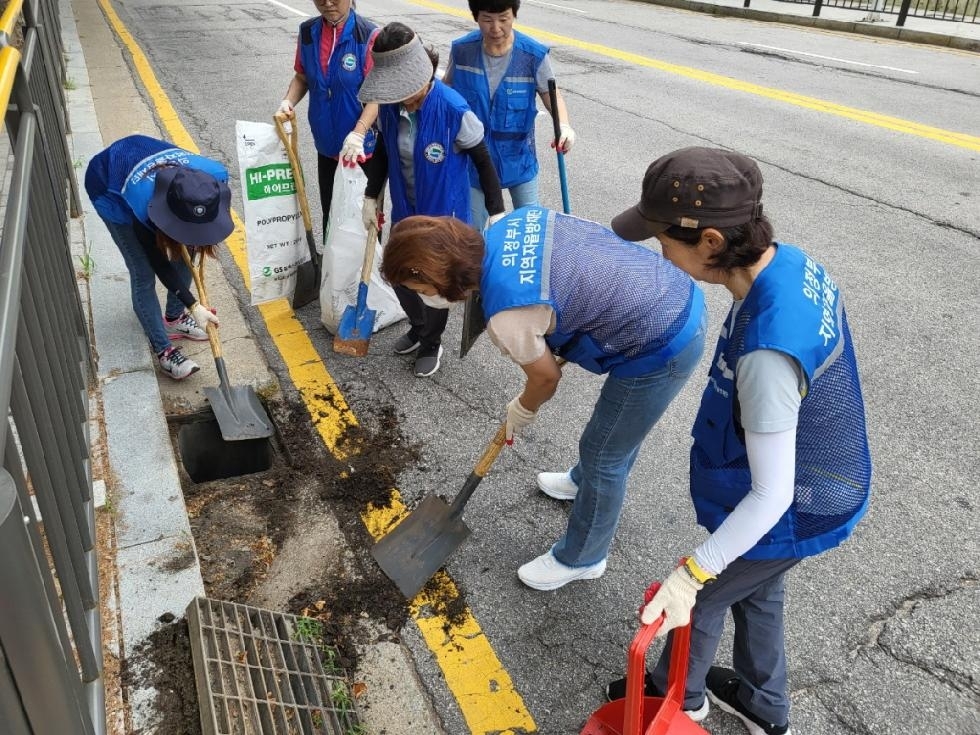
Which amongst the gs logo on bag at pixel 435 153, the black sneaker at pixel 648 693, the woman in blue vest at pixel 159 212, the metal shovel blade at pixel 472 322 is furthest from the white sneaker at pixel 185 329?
the black sneaker at pixel 648 693

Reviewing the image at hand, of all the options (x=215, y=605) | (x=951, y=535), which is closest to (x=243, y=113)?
(x=215, y=605)

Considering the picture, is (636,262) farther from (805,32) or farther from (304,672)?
(805,32)

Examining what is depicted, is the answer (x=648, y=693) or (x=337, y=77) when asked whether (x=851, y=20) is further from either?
(x=648, y=693)

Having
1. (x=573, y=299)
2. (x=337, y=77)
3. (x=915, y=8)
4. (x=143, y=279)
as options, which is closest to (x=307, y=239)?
(x=337, y=77)

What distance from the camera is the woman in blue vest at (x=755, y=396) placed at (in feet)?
5.87

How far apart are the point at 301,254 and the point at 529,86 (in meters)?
1.60

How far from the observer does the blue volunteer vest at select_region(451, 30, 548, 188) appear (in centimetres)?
418

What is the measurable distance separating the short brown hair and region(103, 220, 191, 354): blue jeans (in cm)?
186

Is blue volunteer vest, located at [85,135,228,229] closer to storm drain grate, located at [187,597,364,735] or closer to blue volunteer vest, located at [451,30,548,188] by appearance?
blue volunteer vest, located at [451,30,548,188]

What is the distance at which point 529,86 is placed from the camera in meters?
4.21

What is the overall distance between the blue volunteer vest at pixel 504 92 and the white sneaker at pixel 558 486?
157 cm

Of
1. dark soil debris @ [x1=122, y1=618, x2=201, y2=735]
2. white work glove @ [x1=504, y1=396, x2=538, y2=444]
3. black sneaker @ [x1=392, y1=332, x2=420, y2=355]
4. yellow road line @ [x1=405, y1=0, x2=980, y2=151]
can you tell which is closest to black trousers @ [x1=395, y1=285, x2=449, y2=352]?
black sneaker @ [x1=392, y1=332, x2=420, y2=355]

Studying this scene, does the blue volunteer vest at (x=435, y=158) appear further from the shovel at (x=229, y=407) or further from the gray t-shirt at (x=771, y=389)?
the gray t-shirt at (x=771, y=389)

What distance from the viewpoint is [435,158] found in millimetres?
3664
